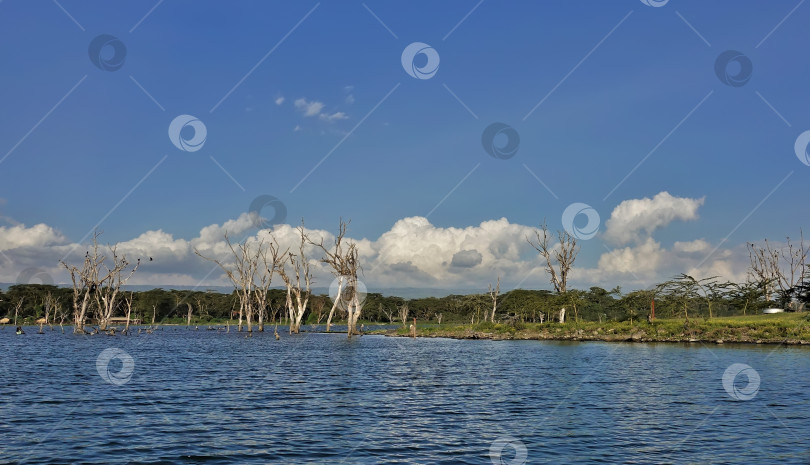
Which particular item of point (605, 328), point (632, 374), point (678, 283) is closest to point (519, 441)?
point (632, 374)

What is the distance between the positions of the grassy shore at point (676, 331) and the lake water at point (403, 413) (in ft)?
75.1

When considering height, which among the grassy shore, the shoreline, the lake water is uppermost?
the grassy shore

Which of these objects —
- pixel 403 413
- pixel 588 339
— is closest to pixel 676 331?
pixel 588 339

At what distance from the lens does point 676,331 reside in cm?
7119

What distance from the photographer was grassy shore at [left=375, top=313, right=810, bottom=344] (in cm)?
6438

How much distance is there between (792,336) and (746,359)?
2247cm

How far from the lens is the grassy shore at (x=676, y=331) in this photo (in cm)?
6438

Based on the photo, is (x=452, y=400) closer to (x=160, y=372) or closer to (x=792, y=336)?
(x=160, y=372)

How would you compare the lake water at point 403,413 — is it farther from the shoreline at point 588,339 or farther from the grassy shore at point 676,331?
the grassy shore at point 676,331

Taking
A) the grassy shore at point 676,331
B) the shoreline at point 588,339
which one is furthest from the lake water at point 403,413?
the grassy shore at point 676,331

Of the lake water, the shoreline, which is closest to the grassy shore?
the shoreline

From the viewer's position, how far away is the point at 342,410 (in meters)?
24.7

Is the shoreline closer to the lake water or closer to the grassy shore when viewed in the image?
the grassy shore

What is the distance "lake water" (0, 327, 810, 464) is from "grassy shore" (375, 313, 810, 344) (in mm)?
22887
